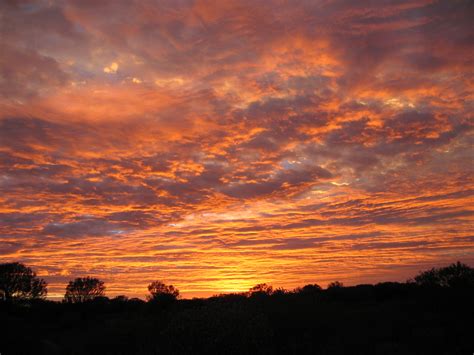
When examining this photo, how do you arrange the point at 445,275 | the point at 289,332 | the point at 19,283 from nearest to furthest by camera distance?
the point at 289,332
the point at 445,275
the point at 19,283

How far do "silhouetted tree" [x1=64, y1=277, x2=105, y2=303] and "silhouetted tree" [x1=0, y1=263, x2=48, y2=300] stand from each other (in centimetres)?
494

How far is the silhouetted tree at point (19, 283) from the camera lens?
53.9 m

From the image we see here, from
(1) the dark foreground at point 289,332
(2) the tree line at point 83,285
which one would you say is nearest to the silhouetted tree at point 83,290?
(2) the tree line at point 83,285

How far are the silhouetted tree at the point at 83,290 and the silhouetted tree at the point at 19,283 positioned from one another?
195 inches

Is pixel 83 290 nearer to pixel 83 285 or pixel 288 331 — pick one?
pixel 83 285

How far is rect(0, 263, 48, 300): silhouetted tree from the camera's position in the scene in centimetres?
5388

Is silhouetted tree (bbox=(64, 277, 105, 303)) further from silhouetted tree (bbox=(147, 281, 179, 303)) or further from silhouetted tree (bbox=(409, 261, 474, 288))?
silhouetted tree (bbox=(409, 261, 474, 288))

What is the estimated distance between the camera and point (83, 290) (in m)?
64.4

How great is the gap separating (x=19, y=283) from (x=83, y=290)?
37.1ft

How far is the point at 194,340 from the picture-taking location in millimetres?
16547

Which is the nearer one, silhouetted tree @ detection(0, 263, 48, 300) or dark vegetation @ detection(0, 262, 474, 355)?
dark vegetation @ detection(0, 262, 474, 355)

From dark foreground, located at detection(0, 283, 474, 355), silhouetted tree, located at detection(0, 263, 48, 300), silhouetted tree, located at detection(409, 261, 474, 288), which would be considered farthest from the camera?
silhouetted tree, located at detection(0, 263, 48, 300)

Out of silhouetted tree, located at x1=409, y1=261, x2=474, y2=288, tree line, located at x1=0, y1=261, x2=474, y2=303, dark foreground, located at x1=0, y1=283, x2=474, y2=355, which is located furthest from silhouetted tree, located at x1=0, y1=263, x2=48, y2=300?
silhouetted tree, located at x1=409, y1=261, x2=474, y2=288

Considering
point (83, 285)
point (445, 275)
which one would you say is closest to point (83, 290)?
point (83, 285)
